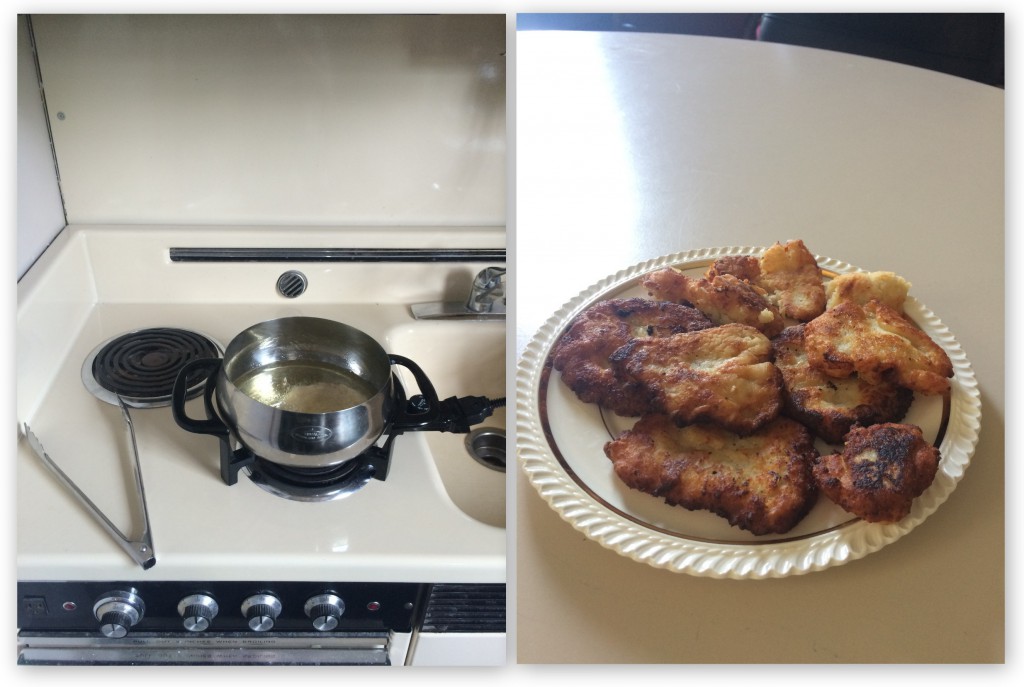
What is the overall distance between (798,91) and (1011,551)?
46cm

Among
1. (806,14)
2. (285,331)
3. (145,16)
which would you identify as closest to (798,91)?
(806,14)

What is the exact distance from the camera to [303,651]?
2.57 feet

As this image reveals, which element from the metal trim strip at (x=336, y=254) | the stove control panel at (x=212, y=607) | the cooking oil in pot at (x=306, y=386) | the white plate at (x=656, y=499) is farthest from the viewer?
the metal trim strip at (x=336, y=254)

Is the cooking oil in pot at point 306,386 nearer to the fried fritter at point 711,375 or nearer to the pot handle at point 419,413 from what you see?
the pot handle at point 419,413

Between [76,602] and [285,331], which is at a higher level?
[285,331]

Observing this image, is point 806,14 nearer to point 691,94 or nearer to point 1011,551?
point 691,94

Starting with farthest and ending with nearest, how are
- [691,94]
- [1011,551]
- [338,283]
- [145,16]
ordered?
[338,283], [145,16], [691,94], [1011,551]

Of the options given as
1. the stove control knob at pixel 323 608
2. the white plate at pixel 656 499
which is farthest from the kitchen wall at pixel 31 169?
the white plate at pixel 656 499

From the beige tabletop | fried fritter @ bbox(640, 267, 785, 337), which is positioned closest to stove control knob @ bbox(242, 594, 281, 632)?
the beige tabletop

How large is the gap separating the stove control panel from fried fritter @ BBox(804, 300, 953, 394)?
16.6 inches

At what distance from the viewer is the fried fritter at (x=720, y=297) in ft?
2.50

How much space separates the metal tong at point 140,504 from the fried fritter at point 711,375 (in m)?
0.44

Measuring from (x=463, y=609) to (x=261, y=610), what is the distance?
182 millimetres

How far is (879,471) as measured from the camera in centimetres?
66
